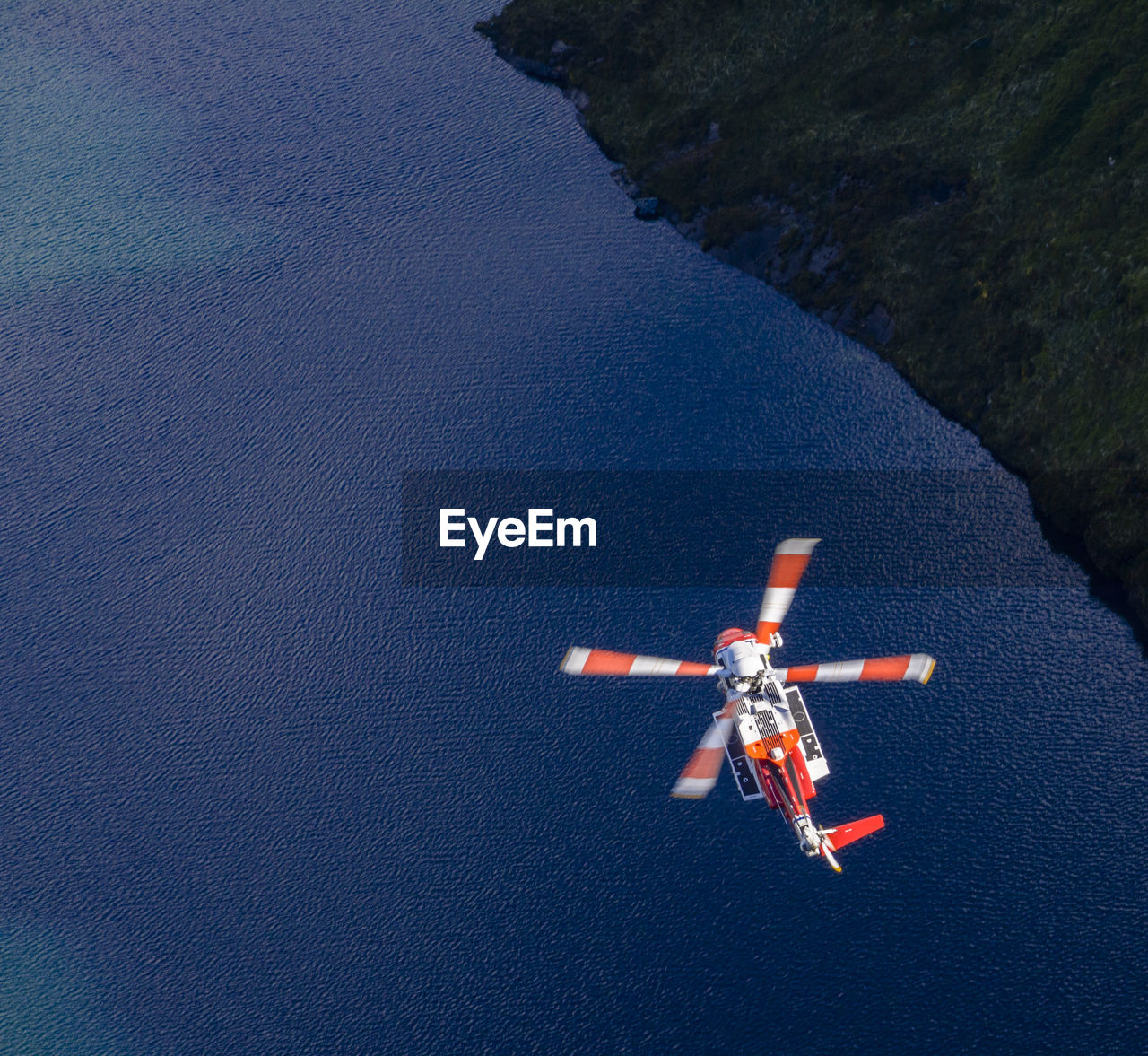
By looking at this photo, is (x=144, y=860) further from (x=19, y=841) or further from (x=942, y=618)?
(x=942, y=618)

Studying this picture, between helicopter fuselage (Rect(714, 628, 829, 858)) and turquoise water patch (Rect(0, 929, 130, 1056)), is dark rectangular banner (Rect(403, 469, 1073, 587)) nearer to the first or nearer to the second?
helicopter fuselage (Rect(714, 628, 829, 858))

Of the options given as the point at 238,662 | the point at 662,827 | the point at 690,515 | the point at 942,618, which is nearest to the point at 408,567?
the point at 238,662

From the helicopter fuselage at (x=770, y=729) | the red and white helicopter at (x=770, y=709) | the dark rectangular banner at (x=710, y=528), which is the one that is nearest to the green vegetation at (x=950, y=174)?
the dark rectangular banner at (x=710, y=528)

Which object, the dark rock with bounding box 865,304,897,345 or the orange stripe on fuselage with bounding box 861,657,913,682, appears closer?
the orange stripe on fuselage with bounding box 861,657,913,682

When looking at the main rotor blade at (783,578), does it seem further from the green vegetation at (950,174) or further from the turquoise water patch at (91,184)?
the turquoise water patch at (91,184)

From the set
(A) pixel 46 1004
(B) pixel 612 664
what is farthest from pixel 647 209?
(A) pixel 46 1004

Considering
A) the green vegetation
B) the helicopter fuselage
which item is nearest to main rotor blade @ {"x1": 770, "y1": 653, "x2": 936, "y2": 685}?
the helicopter fuselage
